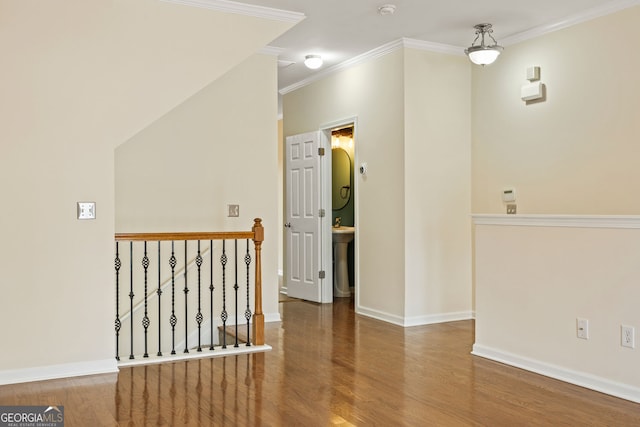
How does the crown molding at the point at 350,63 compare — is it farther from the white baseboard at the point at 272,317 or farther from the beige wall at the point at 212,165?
the white baseboard at the point at 272,317

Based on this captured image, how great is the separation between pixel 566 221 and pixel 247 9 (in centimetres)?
282

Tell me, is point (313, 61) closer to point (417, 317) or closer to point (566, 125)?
point (566, 125)

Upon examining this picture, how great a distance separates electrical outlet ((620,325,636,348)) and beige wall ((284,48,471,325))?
2367 millimetres

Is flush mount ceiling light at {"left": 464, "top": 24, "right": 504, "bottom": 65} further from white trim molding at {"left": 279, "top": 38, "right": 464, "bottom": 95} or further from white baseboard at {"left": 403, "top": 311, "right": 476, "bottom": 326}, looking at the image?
white baseboard at {"left": 403, "top": 311, "right": 476, "bottom": 326}

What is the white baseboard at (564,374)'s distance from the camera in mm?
3594

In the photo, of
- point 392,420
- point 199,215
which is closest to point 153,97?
point 199,215

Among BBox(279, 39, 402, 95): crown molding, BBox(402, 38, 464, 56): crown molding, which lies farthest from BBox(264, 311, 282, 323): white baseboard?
BBox(402, 38, 464, 56): crown molding

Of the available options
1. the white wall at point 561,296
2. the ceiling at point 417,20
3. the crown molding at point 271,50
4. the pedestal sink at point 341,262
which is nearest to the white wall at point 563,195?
the white wall at point 561,296

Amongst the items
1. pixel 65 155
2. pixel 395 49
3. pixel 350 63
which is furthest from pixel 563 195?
pixel 65 155

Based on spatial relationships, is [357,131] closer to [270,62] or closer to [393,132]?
[393,132]

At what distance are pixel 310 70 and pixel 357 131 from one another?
41.7 inches

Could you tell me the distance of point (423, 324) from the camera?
5.85 metres

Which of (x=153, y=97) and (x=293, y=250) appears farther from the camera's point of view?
(x=293, y=250)

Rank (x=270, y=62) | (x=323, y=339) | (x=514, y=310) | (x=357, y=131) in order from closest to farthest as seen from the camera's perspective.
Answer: (x=514, y=310) < (x=323, y=339) < (x=270, y=62) < (x=357, y=131)
